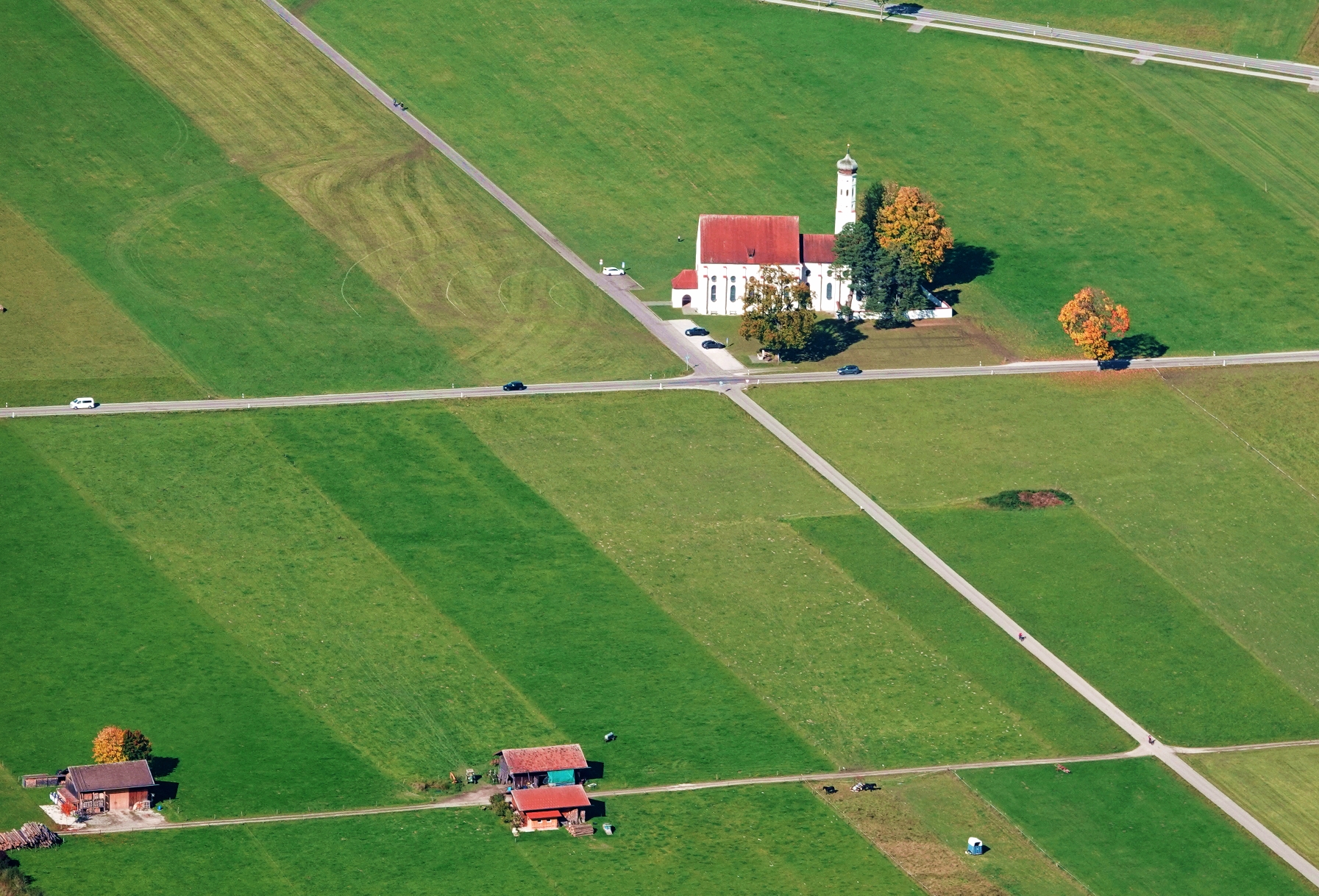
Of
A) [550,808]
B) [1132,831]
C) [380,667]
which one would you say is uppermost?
[380,667]

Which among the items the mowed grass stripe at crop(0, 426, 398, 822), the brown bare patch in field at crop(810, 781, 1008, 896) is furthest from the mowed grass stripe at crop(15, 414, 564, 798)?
the brown bare patch in field at crop(810, 781, 1008, 896)

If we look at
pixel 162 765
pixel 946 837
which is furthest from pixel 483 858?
pixel 946 837

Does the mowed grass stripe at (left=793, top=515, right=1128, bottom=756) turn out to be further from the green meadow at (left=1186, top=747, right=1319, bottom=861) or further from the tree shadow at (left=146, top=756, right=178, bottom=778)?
the tree shadow at (left=146, top=756, right=178, bottom=778)

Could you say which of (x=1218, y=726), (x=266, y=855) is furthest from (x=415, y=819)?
(x=1218, y=726)

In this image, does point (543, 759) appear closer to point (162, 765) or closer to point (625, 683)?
point (625, 683)

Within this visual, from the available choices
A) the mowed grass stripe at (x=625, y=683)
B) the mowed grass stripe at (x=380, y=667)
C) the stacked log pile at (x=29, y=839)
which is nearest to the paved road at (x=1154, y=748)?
the mowed grass stripe at (x=625, y=683)

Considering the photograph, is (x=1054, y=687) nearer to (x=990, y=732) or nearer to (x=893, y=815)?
(x=990, y=732)
